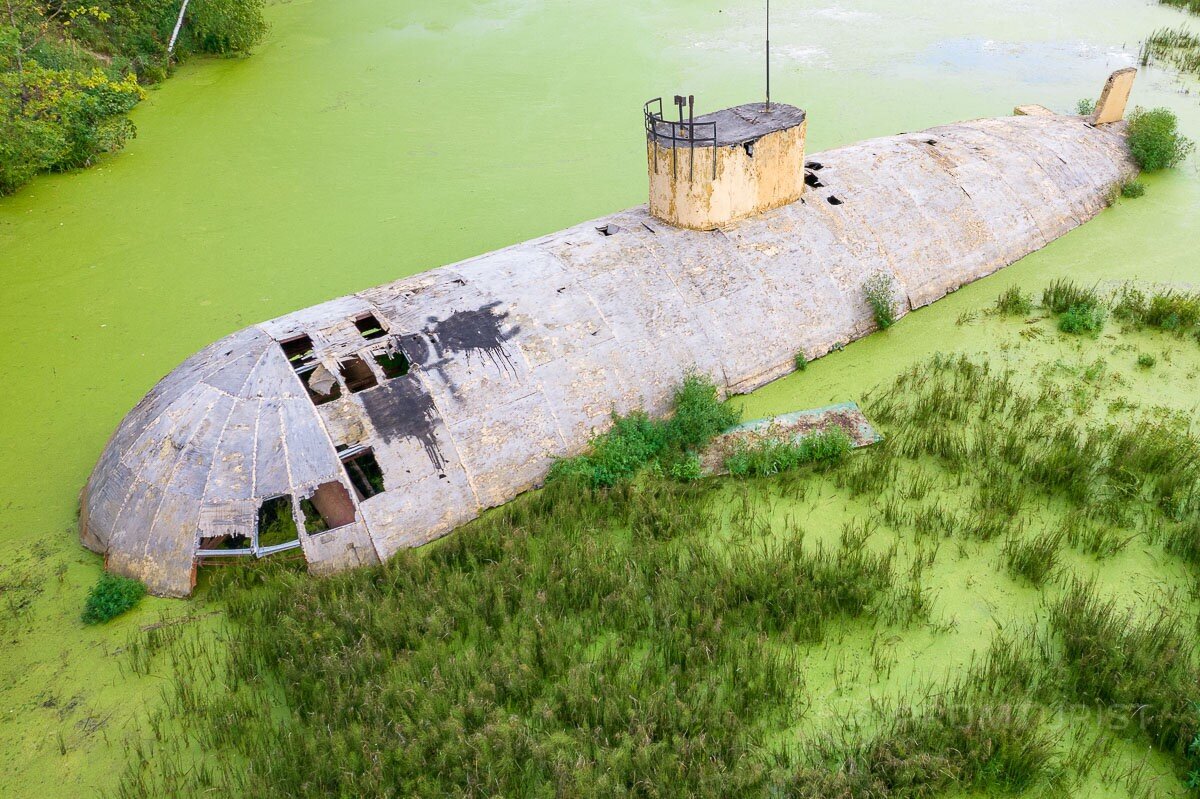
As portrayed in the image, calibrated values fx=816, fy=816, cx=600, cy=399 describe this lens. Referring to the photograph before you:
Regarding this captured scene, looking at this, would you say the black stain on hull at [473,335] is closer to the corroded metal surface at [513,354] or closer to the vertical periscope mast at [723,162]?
the corroded metal surface at [513,354]

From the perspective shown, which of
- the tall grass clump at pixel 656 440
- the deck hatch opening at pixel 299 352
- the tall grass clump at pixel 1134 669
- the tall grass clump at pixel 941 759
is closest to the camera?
the tall grass clump at pixel 941 759

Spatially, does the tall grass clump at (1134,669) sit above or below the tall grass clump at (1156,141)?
below

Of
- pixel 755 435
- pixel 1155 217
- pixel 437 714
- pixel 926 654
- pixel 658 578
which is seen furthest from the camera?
pixel 1155 217

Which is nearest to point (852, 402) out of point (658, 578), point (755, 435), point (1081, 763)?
point (755, 435)

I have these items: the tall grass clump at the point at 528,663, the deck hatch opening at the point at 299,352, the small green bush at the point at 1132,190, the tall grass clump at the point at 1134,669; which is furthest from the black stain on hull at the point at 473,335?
the small green bush at the point at 1132,190

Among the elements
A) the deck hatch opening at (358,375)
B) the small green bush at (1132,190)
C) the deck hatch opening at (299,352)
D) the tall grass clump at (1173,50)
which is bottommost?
the deck hatch opening at (358,375)

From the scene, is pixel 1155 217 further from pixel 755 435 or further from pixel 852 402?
pixel 755 435

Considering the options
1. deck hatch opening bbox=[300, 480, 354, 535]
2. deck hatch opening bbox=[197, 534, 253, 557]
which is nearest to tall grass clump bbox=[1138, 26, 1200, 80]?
deck hatch opening bbox=[300, 480, 354, 535]
